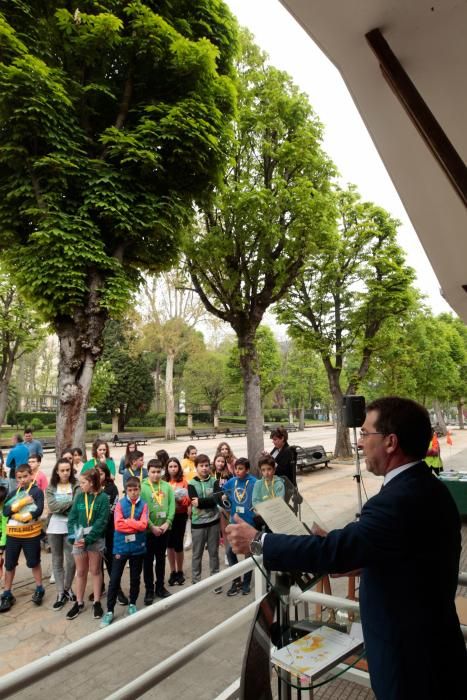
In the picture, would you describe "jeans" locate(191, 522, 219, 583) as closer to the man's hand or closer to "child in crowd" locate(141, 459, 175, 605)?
"child in crowd" locate(141, 459, 175, 605)

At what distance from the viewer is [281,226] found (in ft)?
40.4

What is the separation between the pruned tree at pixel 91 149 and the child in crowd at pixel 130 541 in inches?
116

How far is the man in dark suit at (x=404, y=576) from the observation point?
5.09ft

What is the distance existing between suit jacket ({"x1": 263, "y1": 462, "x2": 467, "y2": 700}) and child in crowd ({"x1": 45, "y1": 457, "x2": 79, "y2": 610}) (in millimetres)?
5200

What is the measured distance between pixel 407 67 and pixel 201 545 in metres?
6.27

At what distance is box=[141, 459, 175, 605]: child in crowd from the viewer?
5770 mm

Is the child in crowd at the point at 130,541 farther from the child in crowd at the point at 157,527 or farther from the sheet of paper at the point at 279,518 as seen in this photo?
the sheet of paper at the point at 279,518

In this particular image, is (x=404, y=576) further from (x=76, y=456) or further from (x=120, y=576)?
(x=76, y=456)

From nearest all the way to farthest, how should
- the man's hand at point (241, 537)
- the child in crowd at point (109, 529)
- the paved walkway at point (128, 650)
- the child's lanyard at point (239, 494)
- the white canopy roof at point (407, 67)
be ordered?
the white canopy roof at point (407, 67) < the man's hand at point (241, 537) < the paved walkway at point (128, 650) < the child in crowd at point (109, 529) < the child's lanyard at point (239, 494)

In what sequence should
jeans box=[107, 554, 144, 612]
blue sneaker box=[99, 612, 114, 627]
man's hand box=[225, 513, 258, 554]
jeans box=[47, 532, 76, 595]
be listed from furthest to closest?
jeans box=[47, 532, 76, 595], jeans box=[107, 554, 144, 612], blue sneaker box=[99, 612, 114, 627], man's hand box=[225, 513, 258, 554]

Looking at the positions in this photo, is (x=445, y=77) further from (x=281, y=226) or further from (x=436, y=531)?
(x=281, y=226)

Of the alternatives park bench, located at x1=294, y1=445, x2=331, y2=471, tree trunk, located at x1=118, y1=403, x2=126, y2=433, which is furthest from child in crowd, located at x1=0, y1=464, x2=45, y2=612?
tree trunk, located at x1=118, y1=403, x2=126, y2=433

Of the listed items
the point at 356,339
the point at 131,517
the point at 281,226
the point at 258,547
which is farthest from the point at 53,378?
the point at 258,547

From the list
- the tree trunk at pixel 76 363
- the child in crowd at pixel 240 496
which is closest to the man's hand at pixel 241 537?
the child in crowd at pixel 240 496
